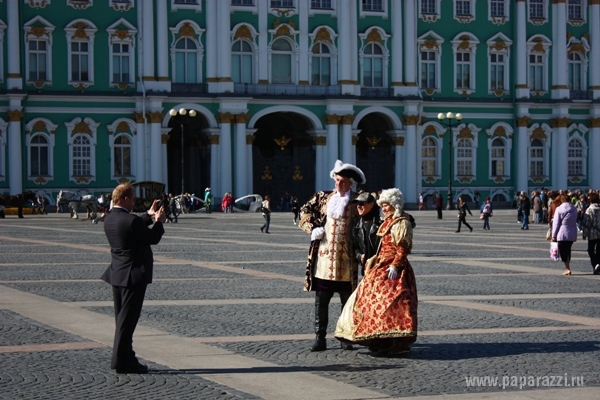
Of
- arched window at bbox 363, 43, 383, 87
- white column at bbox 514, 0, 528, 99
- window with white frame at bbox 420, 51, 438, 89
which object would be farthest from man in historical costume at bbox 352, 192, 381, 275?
white column at bbox 514, 0, 528, 99

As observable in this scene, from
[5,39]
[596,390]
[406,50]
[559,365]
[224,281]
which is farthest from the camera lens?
[406,50]

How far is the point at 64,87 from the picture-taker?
61.4 meters

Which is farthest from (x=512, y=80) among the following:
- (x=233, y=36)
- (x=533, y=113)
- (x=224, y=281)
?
(x=224, y=281)

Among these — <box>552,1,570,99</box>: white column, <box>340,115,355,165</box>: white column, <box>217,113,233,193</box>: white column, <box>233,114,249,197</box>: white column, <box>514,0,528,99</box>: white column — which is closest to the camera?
<box>217,113,233,193</box>: white column

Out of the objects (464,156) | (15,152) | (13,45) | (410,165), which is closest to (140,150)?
(15,152)

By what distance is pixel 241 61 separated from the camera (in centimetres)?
6362

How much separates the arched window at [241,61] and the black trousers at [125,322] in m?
52.3

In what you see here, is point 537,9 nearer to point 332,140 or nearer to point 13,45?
point 332,140

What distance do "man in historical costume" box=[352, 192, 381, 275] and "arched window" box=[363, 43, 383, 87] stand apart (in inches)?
2083

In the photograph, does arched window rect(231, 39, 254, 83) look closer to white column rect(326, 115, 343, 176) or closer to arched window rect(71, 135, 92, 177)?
white column rect(326, 115, 343, 176)

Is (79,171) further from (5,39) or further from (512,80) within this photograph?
(512,80)

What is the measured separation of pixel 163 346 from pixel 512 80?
5871cm

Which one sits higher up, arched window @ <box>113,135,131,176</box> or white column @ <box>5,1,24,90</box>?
white column @ <box>5,1,24,90</box>

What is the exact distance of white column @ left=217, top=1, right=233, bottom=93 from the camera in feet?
205
